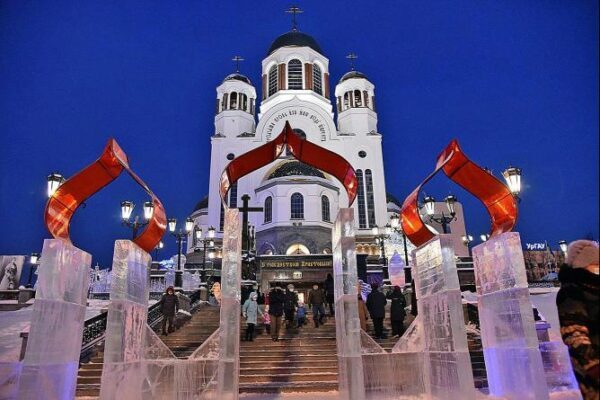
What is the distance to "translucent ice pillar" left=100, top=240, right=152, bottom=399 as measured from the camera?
18.9 feet

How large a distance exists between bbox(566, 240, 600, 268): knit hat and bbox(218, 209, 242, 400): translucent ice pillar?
4.31 m

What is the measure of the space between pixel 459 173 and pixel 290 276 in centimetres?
1502

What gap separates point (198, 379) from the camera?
19.9ft

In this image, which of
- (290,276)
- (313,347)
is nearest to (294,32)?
(290,276)

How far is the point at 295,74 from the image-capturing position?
36531 millimetres

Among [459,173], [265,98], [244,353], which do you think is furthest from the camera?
[265,98]

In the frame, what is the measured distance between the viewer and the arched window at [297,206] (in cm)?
2784

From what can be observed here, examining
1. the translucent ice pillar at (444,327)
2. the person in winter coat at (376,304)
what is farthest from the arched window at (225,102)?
the translucent ice pillar at (444,327)

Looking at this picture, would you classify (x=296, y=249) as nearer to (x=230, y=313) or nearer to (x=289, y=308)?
(x=289, y=308)

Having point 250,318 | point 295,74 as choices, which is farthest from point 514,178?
point 295,74

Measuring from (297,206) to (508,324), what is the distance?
2224 cm

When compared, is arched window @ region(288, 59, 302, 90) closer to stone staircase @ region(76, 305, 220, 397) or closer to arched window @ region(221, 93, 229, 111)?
arched window @ region(221, 93, 229, 111)

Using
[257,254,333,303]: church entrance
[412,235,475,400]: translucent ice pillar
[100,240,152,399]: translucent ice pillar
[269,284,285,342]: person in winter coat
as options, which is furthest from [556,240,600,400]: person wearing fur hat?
[257,254,333,303]: church entrance

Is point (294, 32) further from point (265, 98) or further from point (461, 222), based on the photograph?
point (461, 222)
